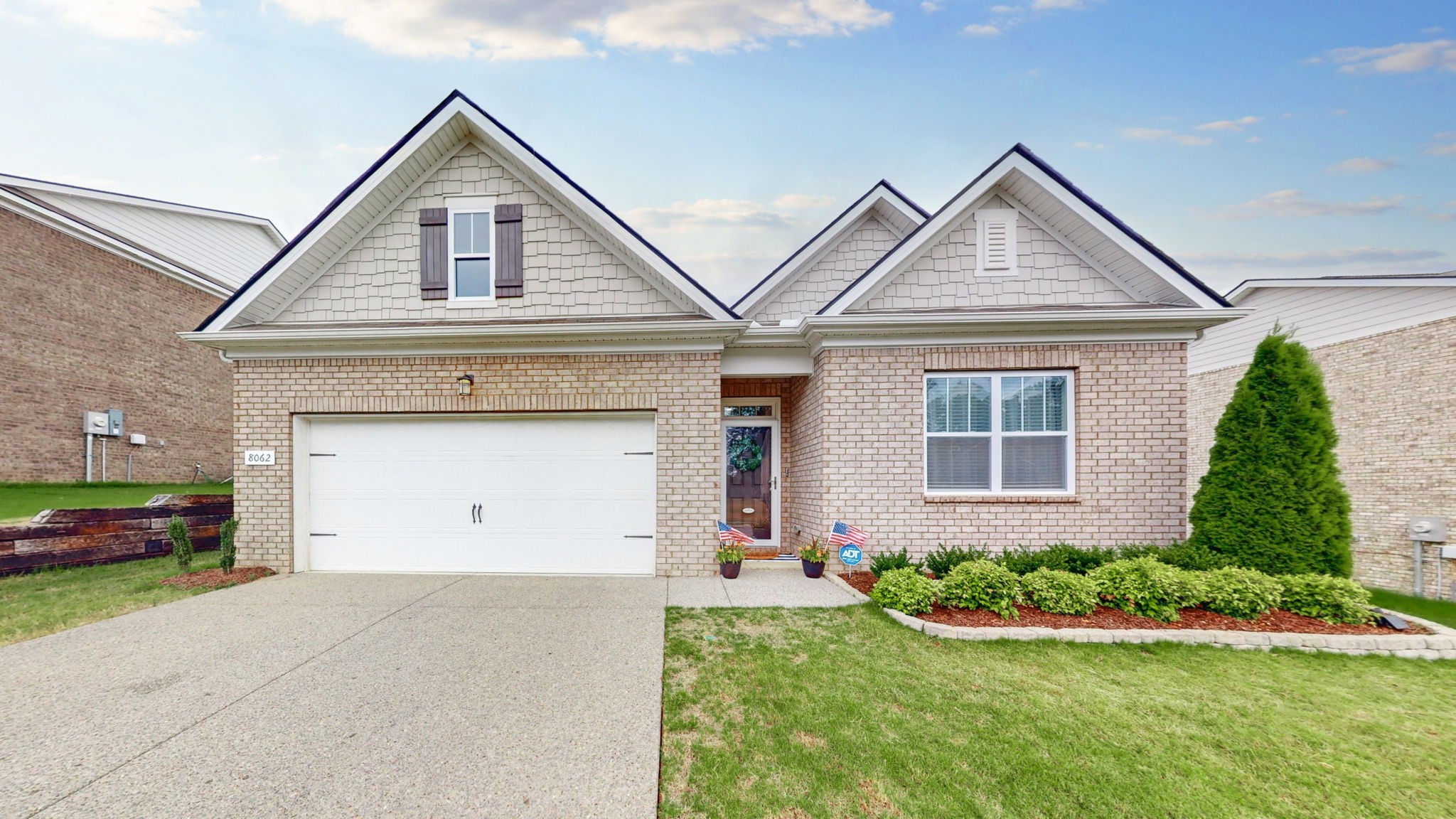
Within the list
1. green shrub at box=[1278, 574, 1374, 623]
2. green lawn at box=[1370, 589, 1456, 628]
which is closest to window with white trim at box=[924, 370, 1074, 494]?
green shrub at box=[1278, 574, 1374, 623]

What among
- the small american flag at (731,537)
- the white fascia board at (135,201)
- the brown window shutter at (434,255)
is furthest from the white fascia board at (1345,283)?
the white fascia board at (135,201)

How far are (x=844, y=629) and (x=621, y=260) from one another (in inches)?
237

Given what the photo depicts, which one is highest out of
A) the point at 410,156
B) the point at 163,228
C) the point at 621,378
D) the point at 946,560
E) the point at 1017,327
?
the point at 163,228

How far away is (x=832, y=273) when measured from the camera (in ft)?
38.1

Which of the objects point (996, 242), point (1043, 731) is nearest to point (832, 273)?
point (996, 242)

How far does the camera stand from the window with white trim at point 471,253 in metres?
8.34

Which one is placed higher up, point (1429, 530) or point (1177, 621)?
point (1429, 530)

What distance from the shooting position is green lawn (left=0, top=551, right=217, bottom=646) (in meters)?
5.64

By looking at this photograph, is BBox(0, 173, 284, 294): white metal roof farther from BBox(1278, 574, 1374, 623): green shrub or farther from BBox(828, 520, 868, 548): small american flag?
BBox(1278, 574, 1374, 623): green shrub

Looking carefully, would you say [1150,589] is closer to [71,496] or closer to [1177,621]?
[1177,621]

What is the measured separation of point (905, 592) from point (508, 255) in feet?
24.0

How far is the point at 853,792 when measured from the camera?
2.96 m

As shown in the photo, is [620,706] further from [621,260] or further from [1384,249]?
[1384,249]

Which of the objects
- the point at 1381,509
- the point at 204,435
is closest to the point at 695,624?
the point at 1381,509
